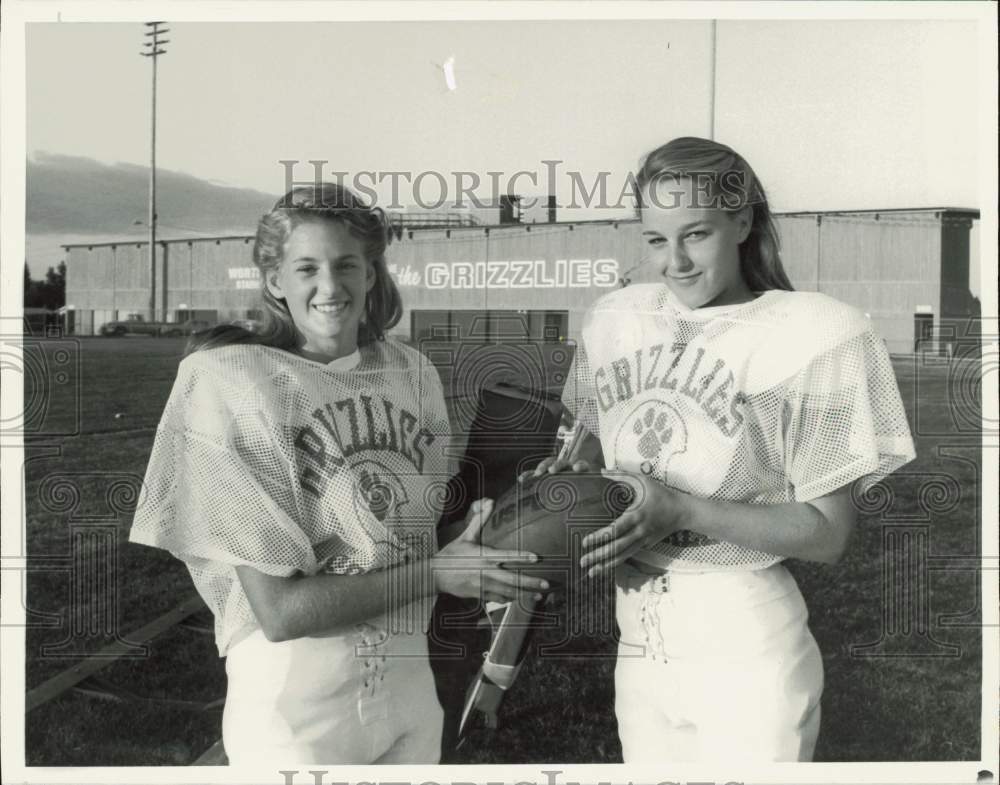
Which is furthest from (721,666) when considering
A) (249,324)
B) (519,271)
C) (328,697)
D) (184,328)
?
(184,328)

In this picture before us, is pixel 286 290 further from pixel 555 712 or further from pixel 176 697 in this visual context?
pixel 555 712

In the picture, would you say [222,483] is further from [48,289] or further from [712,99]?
[712,99]

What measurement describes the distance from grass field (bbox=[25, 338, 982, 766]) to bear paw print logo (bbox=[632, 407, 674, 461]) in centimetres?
49

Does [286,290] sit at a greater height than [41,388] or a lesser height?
greater

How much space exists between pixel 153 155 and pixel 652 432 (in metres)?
1.34

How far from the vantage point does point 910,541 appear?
90.8 inches

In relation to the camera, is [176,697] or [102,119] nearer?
[102,119]

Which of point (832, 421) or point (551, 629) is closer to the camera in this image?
point (832, 421)

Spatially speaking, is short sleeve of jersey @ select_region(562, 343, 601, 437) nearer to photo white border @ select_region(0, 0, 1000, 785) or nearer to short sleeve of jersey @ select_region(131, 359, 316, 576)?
short sleeve of jersey @ select_region(131, 359, 316, 576)

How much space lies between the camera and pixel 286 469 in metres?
2.02

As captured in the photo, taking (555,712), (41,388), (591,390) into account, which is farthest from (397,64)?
(555,712)

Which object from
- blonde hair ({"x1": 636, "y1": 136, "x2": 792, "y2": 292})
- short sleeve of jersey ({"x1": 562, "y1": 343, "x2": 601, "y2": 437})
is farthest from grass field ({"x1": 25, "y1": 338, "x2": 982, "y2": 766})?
short sleeve of jersey ({"x1": 562, "y1": 343, "x2": 601, "y2": 437})

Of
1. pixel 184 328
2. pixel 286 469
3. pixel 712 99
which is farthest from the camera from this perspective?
pixel 712 99

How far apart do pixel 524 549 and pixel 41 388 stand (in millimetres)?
1221
